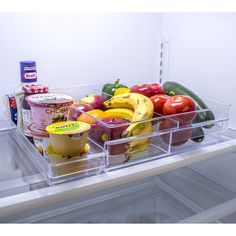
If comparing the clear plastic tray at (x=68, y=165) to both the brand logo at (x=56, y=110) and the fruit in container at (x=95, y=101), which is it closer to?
the brand logo at (x=56, y=110)

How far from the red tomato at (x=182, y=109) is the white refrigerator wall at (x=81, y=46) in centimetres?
42

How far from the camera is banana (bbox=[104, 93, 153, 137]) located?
763 millimetres

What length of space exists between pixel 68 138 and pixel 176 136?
31 cm

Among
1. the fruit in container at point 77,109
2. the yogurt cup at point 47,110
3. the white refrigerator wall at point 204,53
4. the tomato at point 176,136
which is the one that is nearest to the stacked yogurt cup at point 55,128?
the yogurt cup at point 47,110

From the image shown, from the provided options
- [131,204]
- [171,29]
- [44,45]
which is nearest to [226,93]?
[171,29]

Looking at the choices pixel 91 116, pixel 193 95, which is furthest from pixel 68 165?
pixel 193 95

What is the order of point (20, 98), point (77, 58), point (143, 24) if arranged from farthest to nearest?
point (143, 24)
point (77, 58)
point (20, 98)

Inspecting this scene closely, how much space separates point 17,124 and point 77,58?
13.9 inches

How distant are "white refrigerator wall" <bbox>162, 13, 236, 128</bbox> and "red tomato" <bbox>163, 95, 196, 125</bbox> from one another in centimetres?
28

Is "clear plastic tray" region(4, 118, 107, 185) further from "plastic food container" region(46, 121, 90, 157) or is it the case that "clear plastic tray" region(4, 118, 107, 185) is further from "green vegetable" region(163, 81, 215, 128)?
"green vegetable" region(163, 81, 215, 128)

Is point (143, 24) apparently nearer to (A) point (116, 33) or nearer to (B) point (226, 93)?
(A) point (116, 33)

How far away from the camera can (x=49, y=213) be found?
3.30 ft

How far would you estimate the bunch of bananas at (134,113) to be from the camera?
0.77 meters

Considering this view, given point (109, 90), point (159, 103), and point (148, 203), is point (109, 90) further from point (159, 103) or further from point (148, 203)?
point (148, 203)
